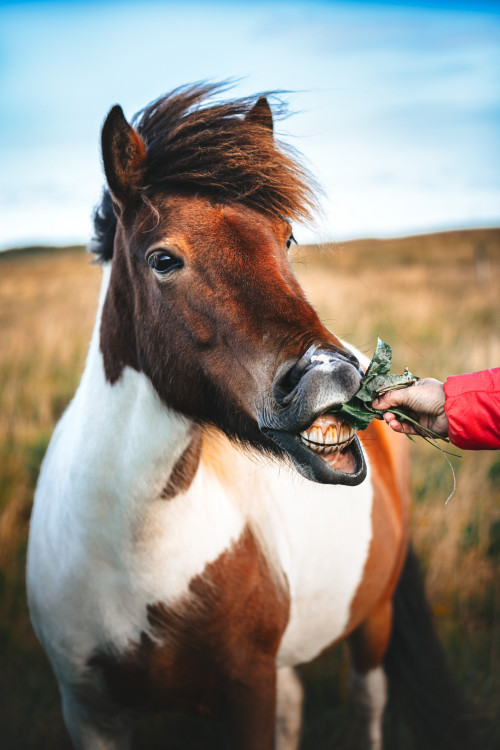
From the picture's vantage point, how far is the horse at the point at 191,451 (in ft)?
5.83

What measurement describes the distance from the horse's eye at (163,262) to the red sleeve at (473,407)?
985 mm

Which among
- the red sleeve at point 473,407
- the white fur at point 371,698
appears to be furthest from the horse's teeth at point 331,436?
the white fur at point 371,698

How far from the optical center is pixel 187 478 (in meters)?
2.22

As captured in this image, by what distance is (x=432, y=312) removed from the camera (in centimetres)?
1151

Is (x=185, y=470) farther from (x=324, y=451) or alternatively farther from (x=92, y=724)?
(x=92, y=724)

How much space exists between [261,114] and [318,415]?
1.41 m

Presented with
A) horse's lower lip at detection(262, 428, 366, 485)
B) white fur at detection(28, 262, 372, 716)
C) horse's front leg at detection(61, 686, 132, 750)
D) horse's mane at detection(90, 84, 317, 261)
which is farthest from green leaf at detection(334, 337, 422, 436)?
horse's front leg at detection(61, 686, 132, 750)

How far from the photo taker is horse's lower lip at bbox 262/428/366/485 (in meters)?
1.58

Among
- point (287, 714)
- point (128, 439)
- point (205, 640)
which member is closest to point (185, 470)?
point (128, 439)

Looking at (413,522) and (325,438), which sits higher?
(325,438)

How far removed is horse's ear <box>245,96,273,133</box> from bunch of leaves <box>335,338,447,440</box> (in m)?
1.11

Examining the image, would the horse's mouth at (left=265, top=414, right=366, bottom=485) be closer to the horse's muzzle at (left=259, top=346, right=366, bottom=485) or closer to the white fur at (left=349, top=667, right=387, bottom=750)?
the horse's muzzle at (left=259, top=346, right=366, bottom=485)

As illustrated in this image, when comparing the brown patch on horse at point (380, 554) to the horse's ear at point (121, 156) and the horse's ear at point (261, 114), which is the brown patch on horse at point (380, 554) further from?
the horse's ear at point (121, 156)

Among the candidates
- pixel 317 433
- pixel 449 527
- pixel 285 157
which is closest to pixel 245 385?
pixel 317 433
